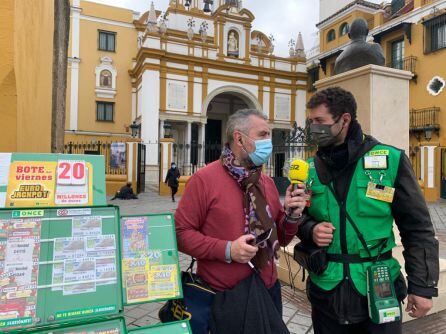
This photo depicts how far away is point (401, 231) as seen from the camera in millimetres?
2084

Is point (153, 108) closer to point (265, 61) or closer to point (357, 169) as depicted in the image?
point (265, 61)

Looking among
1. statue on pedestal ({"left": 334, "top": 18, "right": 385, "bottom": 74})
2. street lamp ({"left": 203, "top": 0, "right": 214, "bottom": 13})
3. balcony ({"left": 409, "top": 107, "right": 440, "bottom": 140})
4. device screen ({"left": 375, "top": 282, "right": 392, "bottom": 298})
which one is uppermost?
street lamp ({"left": 203, "top": 0, "right": 214, "bottom": 13})

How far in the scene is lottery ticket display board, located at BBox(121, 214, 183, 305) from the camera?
192 centimetres

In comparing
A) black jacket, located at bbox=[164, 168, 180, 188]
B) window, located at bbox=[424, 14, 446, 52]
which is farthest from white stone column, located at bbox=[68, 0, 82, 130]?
window, located at bbox=[424, 14, 446, 52]

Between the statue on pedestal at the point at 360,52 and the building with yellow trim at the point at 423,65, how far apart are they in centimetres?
1271

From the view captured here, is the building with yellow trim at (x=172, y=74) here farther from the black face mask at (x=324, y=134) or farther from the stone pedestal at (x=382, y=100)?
the black face mask at (x=324, y=134)

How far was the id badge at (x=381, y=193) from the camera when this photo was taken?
199cm

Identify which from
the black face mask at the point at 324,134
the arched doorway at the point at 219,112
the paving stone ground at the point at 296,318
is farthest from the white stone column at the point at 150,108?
the black face mask at the point at 324,134

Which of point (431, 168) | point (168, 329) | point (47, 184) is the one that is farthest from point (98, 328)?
point (431, 168)

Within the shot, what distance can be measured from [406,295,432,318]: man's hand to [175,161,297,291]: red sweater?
0.81 m

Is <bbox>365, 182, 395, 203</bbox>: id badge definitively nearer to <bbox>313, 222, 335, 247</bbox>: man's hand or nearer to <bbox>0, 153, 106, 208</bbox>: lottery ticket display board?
<bbox>313, 222, 335, 247</bbox>: man's hand

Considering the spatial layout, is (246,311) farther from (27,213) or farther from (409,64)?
(409,64)

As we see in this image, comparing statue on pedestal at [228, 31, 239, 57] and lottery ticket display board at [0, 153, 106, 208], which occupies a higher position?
statue on pedestal at [228, 31, 239, 57]

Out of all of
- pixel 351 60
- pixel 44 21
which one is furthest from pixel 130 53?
pixel 351 60
